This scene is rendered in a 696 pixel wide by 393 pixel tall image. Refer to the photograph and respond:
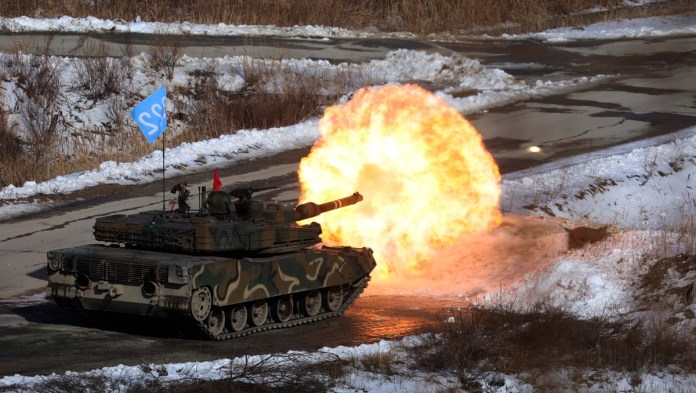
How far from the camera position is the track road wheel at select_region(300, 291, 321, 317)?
17297 millimetres

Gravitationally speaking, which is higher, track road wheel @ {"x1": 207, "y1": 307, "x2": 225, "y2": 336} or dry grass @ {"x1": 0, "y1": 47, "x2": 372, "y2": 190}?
dry grass @ {"x1": 0, "y1": 47, "x2": 372, "y2": 190}

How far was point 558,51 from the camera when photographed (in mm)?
42875

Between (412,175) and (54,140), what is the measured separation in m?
15.0

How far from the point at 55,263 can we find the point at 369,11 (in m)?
33.4

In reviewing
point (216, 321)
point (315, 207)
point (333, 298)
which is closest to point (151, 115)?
point (315, 207)

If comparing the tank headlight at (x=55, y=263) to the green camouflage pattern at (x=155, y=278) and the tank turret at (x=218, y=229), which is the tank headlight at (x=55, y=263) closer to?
the green camouflage pattern at (x=155, y=278)

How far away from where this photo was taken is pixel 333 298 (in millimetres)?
17719

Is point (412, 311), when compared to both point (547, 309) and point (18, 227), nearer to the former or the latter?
point (547, 309)

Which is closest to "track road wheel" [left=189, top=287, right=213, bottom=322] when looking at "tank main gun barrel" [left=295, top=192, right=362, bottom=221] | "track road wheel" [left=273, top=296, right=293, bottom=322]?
"track road wheel" [left=273, top=296, right=293, bottom=322]

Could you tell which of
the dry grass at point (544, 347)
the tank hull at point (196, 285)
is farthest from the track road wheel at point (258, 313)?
the dry grass at point (544, 347)

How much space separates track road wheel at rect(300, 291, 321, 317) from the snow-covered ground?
7.72 feet

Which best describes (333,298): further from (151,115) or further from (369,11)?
(369,11)

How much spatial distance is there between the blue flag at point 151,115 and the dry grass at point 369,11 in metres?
19.8

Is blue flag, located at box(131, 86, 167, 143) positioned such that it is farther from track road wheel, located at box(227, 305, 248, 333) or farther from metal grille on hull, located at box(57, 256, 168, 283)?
track road wheel, located at box(227, 305, 248, 333)
